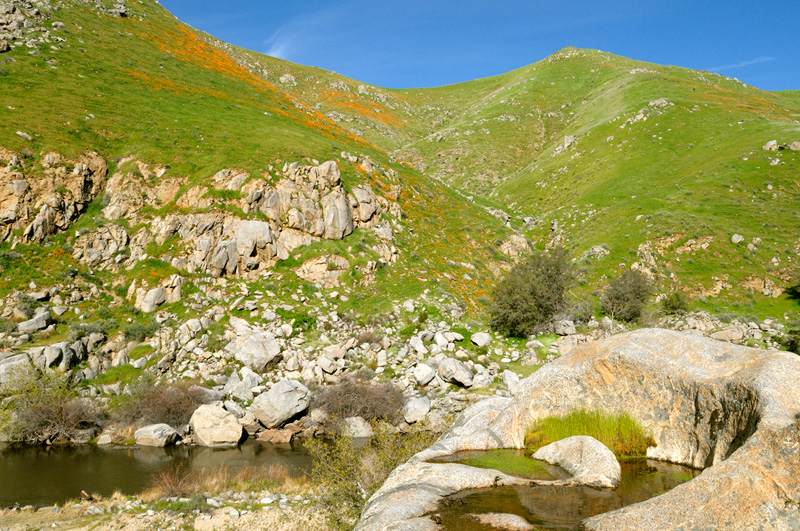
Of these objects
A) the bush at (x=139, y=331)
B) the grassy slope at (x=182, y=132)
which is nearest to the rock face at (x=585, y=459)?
the grassy slope at (x=182, y=132)

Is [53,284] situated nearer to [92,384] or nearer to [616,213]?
[92,384]

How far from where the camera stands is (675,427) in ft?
28.8

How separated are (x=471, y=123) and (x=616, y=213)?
190 ft

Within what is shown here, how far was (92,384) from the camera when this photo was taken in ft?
90.8

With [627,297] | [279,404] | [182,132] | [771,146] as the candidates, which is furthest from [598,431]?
[771,146]

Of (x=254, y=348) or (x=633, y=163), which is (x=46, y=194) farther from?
(x=633, y=163)

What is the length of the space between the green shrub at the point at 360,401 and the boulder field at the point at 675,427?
1551 cm

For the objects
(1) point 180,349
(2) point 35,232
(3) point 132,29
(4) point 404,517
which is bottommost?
(1) point 180,349

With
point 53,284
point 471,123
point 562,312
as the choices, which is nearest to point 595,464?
point 562,312

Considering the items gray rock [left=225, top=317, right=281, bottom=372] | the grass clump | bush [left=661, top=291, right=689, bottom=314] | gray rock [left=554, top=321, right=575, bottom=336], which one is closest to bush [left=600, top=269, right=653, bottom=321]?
bush [left=661, top=291, right=689, bottom=314]

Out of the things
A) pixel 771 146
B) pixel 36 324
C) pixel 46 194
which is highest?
pixel 771 146

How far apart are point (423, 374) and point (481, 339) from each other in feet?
20.2

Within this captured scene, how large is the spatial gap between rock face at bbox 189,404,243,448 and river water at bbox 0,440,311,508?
576 mm

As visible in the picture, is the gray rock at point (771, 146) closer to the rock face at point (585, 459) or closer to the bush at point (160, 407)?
the rock face at point (585, 459)
